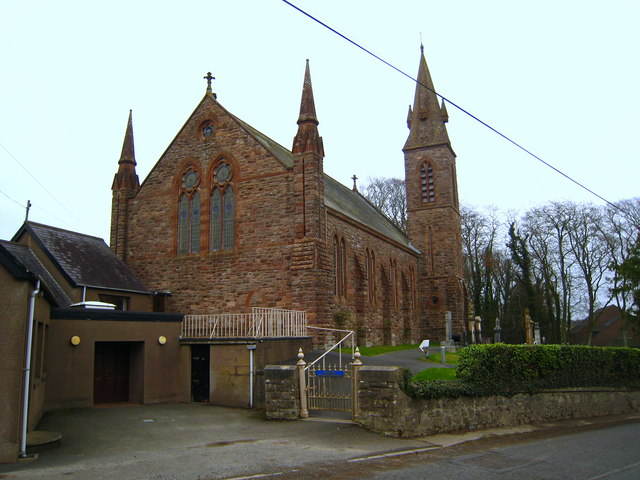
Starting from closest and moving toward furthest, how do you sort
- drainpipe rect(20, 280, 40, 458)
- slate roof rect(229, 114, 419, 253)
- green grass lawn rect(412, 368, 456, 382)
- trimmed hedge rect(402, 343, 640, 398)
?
drainpipe rect(20, 280, 40, 458) → trimmed hedge rect(402, 343, 640, 398) → green grass lawn rect(412, 368, 456, 382) → slate roof rect(229, 114, 419, 253)

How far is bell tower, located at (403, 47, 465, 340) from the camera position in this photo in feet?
134

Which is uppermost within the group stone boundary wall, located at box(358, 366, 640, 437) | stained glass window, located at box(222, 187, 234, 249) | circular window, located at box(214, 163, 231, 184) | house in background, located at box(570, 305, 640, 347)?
circular window, located at box(214, 163, 231, 184)

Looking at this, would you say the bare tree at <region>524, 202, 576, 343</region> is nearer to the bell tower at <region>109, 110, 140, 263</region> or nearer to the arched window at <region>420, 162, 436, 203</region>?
the arched window at <region>420, 162, 436, 203</region>

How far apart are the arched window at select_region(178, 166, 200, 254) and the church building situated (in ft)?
0.18

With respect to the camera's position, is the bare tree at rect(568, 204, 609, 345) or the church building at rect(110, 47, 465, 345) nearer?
the church building at rect(110, 47, 465, 345)

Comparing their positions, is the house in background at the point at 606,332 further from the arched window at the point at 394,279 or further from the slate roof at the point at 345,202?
the arched window at the point at 394,279

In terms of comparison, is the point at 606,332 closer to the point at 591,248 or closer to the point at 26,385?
the point at 591,248

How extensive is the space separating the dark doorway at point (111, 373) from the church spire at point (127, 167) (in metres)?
12.6

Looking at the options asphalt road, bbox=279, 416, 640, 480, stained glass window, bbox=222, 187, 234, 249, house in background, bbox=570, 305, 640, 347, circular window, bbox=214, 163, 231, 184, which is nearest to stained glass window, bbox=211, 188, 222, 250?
stained glass window, bbox=222, 187, 234, 249

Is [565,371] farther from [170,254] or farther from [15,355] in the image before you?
[170,254]

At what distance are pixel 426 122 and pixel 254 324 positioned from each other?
28.7 meters

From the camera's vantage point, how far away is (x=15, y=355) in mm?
10391

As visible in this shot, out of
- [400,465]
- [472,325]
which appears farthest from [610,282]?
[400,465]

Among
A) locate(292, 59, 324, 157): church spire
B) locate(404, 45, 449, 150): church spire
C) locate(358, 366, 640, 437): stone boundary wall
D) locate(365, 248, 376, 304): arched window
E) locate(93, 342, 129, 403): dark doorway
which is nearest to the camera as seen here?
locate(358, 366, 640, 437): stone boundary wall
